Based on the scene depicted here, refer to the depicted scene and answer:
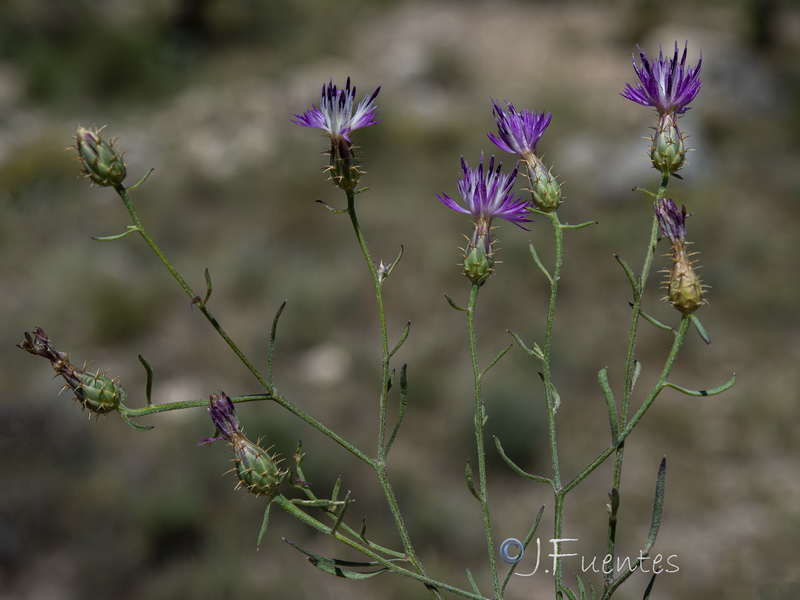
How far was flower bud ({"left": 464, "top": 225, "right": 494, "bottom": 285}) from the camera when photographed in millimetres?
1386

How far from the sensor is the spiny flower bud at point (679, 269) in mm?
1231

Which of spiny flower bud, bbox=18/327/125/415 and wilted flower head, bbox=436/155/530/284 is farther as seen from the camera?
wilted flower head, bbox=436/155/530/284

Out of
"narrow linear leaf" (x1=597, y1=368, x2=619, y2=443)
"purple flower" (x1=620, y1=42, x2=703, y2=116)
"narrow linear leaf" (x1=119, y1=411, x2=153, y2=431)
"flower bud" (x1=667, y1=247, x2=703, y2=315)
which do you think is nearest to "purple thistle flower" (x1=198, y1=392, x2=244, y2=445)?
"narrow linear leaf" (x1=119, y1=411, x2=153, y2=431)

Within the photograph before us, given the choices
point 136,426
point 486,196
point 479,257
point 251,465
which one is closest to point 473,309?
point 479,257

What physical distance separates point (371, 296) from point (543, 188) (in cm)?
701

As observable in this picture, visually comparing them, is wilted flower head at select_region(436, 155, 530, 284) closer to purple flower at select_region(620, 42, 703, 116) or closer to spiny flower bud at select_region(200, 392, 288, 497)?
purple flower at select_region(620, 42, 703, 116)

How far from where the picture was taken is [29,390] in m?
6.88

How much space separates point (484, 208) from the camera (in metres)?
1.43

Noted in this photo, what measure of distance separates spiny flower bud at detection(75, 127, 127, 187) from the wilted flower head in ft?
1.82

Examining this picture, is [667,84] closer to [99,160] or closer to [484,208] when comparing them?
[484,208]

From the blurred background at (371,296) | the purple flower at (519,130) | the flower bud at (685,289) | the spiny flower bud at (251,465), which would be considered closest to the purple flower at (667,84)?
the purple flower at (519,130)

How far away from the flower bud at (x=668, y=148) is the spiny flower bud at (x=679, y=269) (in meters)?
0.06

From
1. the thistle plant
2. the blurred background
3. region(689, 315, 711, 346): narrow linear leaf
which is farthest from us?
the blurred background

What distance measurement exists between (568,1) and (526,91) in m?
4.11
